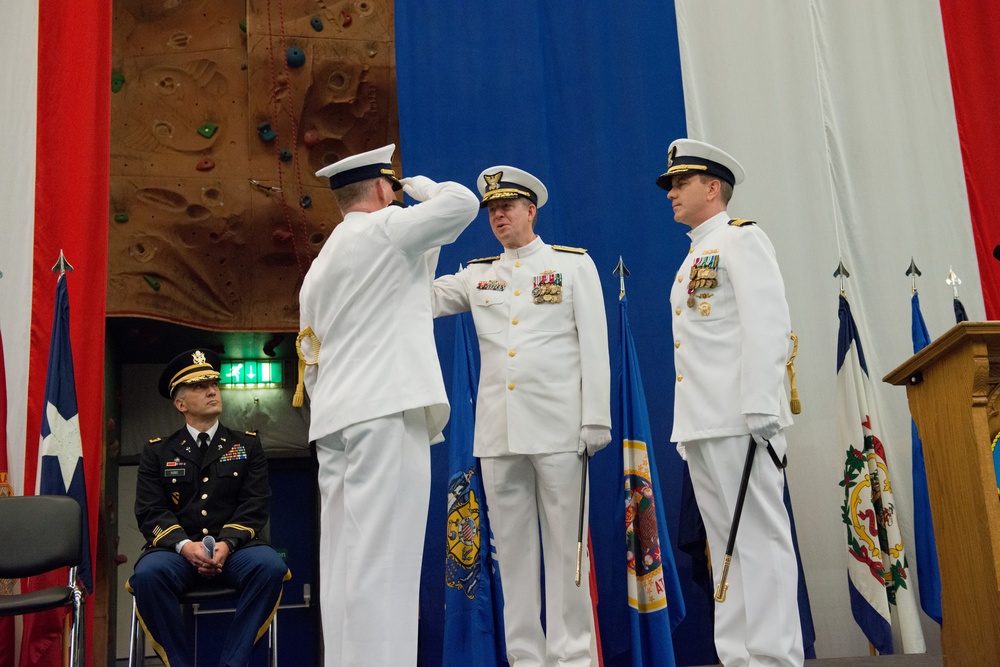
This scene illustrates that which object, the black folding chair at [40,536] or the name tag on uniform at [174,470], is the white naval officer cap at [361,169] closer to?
the name tag on uniform at [174,470]

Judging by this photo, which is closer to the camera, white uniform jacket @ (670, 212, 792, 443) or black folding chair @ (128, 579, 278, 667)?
white uniform jacket @ (670, 212, 792, 443)

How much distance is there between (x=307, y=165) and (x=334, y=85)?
415mm

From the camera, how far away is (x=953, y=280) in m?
4.31

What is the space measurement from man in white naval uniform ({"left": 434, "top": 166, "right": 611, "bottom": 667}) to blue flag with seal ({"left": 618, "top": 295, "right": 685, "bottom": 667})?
40cm

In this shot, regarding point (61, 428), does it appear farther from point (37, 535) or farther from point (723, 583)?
point (723, 583)

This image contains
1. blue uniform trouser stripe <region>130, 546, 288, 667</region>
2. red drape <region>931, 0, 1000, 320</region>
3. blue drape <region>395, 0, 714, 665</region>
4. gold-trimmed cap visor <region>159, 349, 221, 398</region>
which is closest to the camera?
blue uniform trouser stripe <region>130, 546, 288, 667</region>

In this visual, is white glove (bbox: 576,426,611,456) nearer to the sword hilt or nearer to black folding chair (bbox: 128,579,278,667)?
the sword hilt

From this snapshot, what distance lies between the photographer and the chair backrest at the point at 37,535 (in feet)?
11.5

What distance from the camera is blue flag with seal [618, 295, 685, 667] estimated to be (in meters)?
3.69

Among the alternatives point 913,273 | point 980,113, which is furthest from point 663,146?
point 980,113

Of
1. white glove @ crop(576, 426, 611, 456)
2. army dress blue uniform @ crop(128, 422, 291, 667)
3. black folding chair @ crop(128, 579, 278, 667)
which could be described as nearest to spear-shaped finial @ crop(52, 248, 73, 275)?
army dress blue uniform @ crop(128, 422, 291, 667)

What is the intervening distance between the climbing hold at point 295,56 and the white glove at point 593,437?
104 inches

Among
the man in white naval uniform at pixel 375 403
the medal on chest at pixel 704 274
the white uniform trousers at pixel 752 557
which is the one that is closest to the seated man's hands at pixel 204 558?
the man in white naval uniform at pixel 375 403

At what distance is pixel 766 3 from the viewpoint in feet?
16.2
